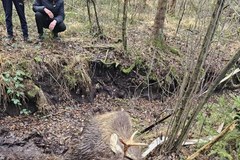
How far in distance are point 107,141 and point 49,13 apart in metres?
3.54

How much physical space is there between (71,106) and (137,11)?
445cm

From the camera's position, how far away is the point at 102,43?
28.2 feet

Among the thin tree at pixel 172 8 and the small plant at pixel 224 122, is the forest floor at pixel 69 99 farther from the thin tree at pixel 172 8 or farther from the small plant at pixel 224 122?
the thin tree at pixel 172 8

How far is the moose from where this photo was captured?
15.2ft

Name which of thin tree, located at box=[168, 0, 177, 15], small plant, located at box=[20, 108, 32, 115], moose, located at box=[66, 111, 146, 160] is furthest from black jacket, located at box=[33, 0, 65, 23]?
thin tree, located at box=[168, 0, 177, 15]

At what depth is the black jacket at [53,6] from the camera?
7621 millimetres

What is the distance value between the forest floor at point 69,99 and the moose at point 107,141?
0.38 meters

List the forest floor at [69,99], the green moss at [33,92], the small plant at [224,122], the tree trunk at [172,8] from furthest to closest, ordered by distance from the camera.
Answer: the tree trunk at [172,8] < the green moss at [33,92] < the forest floor at [69,99] < the small plant at [224,122]

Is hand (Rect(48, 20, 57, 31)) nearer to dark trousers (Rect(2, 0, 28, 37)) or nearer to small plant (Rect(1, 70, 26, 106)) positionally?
dark trousers (Rect(2, 0, 28, 37))

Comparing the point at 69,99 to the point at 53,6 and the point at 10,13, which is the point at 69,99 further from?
the point at 10,13

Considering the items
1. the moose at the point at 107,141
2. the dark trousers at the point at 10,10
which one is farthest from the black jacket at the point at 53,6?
the moose at the point at 107,141

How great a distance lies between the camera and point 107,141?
4977mm

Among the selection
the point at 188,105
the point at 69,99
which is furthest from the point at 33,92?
the point at 188,105

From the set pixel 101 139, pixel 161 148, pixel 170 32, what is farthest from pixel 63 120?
pixel 170 32
